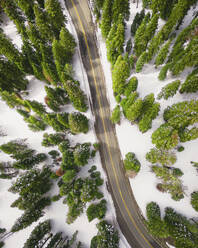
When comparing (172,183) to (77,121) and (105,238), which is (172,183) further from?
(77,121)

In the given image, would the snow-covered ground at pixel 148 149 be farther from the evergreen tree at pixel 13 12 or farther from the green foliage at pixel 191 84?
the evergreen tree at pixel 13 12

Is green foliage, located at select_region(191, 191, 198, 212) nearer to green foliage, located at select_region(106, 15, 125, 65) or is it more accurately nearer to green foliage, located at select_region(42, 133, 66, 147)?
green foliage, located at select_region(42, 133, 66, 147)

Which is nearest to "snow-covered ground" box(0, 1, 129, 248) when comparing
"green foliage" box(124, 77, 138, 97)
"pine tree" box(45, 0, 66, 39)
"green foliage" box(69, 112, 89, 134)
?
"green foliage" box(69, 112, 89, 134)

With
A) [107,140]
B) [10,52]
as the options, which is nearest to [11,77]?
[10,52]

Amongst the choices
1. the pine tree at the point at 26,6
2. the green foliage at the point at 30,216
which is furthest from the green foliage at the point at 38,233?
the pine tree at the point at 26,6

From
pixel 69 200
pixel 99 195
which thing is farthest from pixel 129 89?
pixel 69 200
